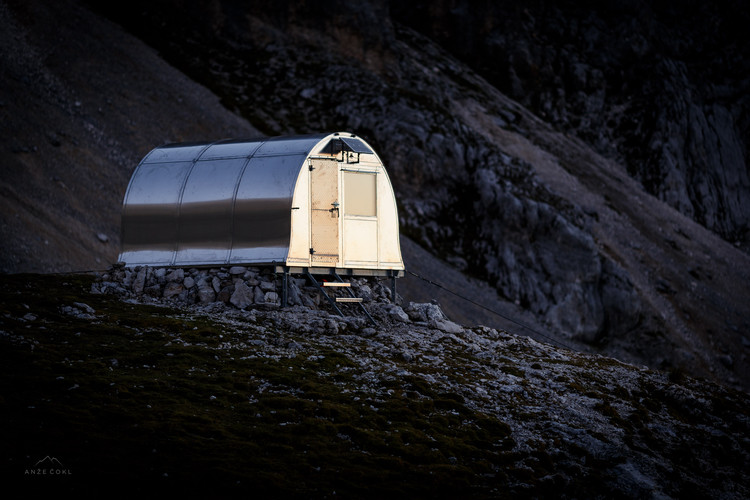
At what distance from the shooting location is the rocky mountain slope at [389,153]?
77.5 metres

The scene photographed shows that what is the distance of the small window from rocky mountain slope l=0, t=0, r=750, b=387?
3435 cm

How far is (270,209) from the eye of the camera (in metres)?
36.4

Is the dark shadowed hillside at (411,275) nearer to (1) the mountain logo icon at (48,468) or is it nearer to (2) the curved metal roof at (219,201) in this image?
(1) the mountain logo icon at (48,468)

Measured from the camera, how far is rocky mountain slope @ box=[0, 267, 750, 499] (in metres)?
21.6

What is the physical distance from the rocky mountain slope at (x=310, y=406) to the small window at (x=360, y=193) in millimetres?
3131

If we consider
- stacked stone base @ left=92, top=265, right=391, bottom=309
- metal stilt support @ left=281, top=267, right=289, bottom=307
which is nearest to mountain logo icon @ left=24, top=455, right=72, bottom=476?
stacked stone base @ left=92, top=265, right=391, bottom=309

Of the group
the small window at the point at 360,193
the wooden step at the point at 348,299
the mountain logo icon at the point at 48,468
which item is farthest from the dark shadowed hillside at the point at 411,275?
the small window at the point at 360,193

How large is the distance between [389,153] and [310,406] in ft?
233

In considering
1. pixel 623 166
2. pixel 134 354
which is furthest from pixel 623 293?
pixel 134 354

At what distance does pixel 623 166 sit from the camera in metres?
129

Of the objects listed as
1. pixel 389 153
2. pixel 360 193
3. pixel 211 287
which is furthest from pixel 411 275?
pixel 211 287

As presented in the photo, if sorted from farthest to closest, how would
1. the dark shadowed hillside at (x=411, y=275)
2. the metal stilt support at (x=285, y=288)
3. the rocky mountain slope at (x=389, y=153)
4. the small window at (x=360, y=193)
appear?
1. the rocky mountain slope at (x=389, y=153)
2. the small window at (x=360, y=193)
3. the metal stilt support at (x=285, y=288)
4. the dark shadowed hillside at (x=411, y=275)

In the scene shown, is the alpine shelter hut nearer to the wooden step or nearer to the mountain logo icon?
the wooden step

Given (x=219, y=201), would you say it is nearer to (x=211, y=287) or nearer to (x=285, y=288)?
(x=211, y=287)
